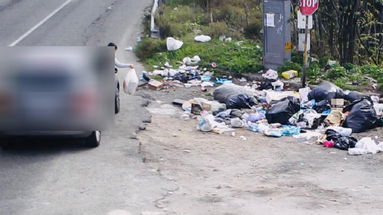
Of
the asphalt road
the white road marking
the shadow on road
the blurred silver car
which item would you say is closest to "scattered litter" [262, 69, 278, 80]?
the asphalt road

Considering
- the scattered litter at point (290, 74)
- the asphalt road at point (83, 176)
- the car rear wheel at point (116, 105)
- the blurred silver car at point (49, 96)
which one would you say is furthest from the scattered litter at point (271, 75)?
the blurred silver car at point (49, 96)

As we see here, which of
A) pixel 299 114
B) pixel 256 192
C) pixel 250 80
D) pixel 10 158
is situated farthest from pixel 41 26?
pixel 256 192

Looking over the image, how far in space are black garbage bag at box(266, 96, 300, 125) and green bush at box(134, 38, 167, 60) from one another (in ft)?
26.5

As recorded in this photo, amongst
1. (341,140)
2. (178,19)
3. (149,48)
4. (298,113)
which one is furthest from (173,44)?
(341,140)

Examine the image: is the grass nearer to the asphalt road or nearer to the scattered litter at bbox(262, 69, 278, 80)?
the scattered litter at bbox(262, 69, 278, 80)

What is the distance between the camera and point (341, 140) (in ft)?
42.3

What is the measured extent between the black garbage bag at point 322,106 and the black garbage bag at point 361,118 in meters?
1.14

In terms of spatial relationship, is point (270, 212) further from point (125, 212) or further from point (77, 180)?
point (77, 180)

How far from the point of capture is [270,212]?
8.69m

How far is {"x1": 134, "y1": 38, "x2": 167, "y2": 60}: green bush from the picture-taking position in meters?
22.5

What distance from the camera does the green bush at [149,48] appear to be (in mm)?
22516

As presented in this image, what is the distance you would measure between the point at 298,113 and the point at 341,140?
80.3 inches

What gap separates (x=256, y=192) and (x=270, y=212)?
1093mm

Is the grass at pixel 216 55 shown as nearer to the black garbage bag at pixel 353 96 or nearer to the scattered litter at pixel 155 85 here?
the scattered litter at pixel 155 85
